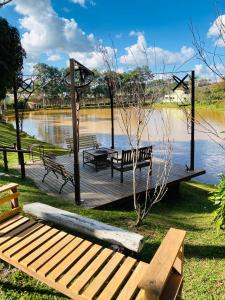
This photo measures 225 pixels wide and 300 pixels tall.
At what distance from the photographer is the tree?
309 inches

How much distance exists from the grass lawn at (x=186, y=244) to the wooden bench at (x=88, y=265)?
44 cm

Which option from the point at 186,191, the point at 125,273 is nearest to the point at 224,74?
the point at 125,273

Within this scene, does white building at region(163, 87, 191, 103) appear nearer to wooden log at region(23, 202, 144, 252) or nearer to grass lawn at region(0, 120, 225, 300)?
grass lawn at region(0, 120, 225, 300)

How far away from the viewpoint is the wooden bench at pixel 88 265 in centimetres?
230

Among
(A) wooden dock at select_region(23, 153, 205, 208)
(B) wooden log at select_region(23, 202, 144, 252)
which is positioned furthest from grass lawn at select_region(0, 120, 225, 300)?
A: (B) wooden log at select_region(23, 202, 144, 252)

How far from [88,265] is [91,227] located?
3.19 ft

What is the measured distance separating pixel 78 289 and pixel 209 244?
9.72 ft

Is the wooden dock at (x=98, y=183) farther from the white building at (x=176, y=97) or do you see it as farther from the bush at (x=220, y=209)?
the bush at (x=220, y=209)

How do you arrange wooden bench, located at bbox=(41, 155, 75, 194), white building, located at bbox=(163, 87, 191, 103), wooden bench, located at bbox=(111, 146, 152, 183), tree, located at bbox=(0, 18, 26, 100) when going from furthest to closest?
wooden bench, located at bbox=(111, 146, 152, 183) → tree, located at bbox=(0, 18, 26, 100) → wooden bench, located at bbox=(41, 155, 75, 194) → white building, located at bbox=(163, 87, 191, 103)

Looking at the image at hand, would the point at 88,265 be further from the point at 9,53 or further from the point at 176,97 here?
the point at 9,53

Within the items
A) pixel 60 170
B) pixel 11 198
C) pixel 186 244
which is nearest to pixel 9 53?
pixel 60 170

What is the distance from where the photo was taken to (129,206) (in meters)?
7.62

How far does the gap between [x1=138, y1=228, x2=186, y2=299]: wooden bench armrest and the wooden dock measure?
4182 mm

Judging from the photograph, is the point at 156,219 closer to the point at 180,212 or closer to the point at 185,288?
the point at 180,212
